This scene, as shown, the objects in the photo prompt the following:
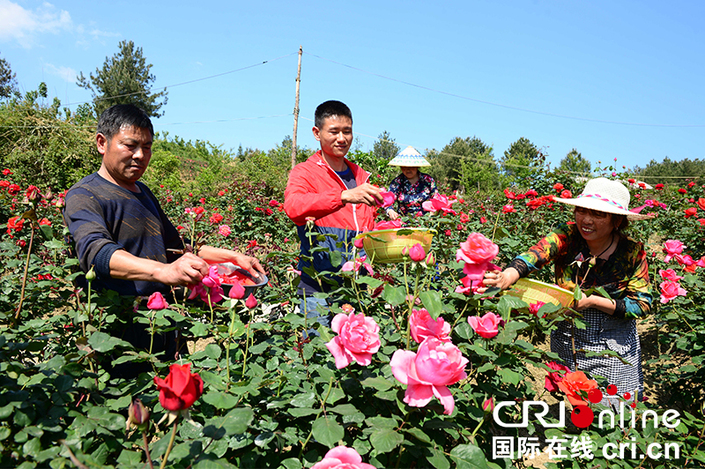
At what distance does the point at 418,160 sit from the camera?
3924mm

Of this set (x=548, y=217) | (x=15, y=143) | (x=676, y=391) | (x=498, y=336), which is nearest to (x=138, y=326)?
(x=498, y=336)

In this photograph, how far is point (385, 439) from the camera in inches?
29.8

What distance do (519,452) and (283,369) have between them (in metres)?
0.63

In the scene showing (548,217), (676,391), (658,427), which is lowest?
(676,391)

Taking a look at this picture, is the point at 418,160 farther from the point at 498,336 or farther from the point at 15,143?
the point at 15,143

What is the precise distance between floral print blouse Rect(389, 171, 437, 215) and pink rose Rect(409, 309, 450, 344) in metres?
2.83

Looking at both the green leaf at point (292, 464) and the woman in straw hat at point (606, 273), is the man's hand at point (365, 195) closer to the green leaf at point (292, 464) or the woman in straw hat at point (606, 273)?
the woman in straw hat at point (606, 273)

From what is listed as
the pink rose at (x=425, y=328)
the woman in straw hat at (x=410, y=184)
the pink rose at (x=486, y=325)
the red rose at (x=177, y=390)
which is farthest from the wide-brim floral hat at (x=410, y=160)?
the red rose at (x=177, y=390)

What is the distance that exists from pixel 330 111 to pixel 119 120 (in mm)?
1004

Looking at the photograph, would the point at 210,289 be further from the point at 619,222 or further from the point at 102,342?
the point at 619,222

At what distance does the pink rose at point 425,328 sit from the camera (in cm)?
91

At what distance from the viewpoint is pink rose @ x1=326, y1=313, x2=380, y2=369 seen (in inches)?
33.8

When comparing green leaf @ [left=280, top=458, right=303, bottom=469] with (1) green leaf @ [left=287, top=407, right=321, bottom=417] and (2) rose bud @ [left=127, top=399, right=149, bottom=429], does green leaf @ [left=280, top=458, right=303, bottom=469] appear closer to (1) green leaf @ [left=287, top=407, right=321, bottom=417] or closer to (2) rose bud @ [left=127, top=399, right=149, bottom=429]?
(1) green leaf @ [left=287, top=407, right=321, bottom=417]

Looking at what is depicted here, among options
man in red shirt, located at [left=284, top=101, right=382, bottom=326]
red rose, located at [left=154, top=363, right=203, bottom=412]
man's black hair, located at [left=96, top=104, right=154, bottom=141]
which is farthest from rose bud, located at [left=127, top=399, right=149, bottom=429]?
man in red shirt, located at [left=284, top=101, right=382, bottom=326]
